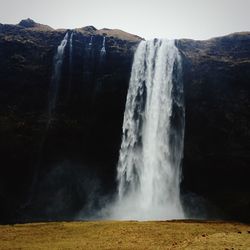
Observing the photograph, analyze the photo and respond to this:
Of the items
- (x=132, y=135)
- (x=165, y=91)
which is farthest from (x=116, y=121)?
(x=165, y=91)

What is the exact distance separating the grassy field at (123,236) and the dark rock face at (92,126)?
14.1 metres

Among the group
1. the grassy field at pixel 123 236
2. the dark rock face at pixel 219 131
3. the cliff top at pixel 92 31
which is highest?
the cliff top at pixel 92 31

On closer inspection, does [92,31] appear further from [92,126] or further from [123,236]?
[123,236]

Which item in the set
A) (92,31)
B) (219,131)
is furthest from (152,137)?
(92,31)

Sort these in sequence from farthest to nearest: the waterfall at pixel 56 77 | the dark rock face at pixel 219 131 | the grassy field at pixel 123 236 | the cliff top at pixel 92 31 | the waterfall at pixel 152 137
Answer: the cliff top at pixel 92 31, the waterfall at pixel 56 77, the dark rock face at pixel 219 131, the waterfall at pixel 152 137, the grassy field at pixel 123 236

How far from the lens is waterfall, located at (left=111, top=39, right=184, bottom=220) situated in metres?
40.0

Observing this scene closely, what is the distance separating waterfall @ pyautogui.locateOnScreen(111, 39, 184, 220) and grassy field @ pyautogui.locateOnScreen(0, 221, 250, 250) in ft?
39.8

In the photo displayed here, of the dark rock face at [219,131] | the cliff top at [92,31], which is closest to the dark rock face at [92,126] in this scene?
the dark rock face at [219,131]

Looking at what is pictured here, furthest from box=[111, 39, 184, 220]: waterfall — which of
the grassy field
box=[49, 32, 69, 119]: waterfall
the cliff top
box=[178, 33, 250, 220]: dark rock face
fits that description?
the grassy field

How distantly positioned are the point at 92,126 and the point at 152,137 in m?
6.06

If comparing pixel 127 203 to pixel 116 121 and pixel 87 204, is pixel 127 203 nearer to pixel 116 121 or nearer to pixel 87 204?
pixel 87 204

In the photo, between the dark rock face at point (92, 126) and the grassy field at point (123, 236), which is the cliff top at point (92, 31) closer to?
the dark rock face at point (92, 126)

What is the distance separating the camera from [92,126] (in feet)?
143

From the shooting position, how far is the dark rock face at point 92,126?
41.2m
